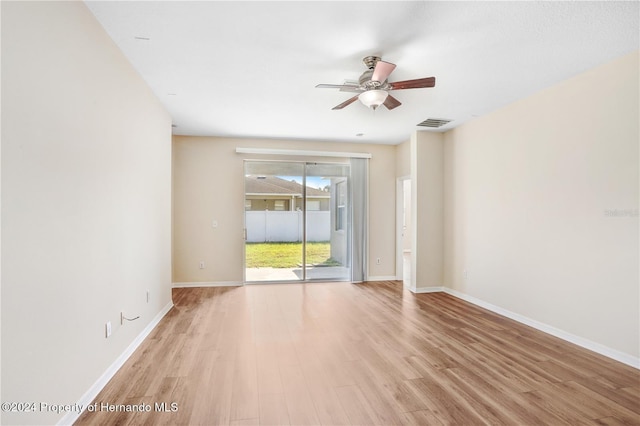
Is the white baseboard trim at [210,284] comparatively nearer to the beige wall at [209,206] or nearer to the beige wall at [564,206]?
the beige wall at [209,206]

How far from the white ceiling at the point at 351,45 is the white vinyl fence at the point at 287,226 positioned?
2.45 metres

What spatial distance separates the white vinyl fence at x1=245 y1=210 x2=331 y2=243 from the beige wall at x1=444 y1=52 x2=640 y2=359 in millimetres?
2647

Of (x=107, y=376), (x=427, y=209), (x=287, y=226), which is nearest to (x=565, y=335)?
(x=427, y=209)

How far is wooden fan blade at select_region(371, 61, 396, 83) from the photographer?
2.39 meters

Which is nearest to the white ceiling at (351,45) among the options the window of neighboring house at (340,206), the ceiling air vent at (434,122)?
the ceiling air vent at (434,122)

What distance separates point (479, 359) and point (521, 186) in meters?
2.14

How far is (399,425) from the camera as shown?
1.88m

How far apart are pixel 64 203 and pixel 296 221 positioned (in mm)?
4302

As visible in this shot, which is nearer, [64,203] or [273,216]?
[64,203]

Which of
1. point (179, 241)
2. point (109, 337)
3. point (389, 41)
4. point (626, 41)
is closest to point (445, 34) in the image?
point (389, 41)

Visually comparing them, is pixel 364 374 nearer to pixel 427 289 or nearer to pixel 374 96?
pixel 374 96

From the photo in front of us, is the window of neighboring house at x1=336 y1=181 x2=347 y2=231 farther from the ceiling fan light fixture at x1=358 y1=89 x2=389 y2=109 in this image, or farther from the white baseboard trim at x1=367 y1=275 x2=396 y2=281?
the ceiling fan light fixture at x1=358 y1=89 x2=389 y2=109

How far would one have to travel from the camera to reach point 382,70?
249 cm

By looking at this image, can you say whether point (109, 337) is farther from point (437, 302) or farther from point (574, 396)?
point (437, 302)
